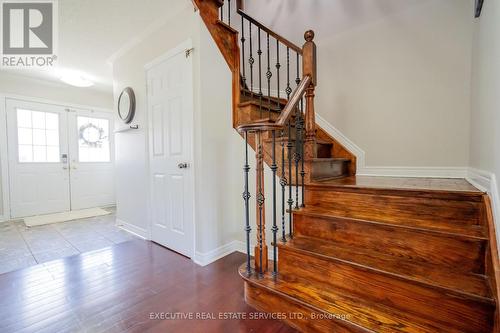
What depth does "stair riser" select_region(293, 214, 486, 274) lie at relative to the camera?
1056 mm

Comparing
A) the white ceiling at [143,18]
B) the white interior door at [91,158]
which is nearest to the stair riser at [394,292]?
the white ceiling at [143,18]

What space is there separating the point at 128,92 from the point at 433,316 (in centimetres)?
350

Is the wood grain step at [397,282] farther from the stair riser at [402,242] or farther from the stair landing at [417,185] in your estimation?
the stair landing at [417,185]

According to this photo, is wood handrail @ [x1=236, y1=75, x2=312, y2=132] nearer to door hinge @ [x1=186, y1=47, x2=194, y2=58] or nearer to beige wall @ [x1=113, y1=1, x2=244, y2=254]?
beige wall @ [x1=113, y1=1, x2=244, y2=254]

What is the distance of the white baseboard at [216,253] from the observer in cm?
210

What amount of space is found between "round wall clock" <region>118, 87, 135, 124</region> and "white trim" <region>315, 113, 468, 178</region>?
2.37m

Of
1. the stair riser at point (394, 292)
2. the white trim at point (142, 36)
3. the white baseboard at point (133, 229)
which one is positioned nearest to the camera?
the stair riser at point (394, 292)

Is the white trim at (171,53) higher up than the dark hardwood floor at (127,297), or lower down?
higher up

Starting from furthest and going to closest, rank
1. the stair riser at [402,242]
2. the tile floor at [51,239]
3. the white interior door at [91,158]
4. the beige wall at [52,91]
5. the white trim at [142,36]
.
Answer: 1. the white interior door at [91,158]
2. the beige wall at [52,91]
3. the white trim at [142,36]
4. the tile floor at [51,239]
5. the stair riser at [402,242]

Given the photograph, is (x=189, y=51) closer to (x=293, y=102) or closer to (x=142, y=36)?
(x=142, y=36)

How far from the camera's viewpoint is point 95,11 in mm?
2361

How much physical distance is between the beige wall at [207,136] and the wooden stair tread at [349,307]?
910 millimetres

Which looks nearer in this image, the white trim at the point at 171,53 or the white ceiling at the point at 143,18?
the white trim at the point at 171,53

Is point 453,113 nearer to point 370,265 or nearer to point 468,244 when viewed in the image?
point 468,244
